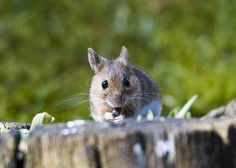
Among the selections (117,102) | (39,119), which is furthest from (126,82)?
(39,119)

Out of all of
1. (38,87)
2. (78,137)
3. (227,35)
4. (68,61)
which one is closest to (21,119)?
(38,87)

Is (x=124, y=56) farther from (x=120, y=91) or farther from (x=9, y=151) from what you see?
(x=9, y=151)

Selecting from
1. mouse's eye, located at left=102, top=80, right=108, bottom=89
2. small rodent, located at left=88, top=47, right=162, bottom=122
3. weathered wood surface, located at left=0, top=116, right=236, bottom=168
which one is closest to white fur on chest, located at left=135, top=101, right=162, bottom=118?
small rodent, located at left=88, top=47, right=162, bottom=122

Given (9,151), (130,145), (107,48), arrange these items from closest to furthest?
(130,145) → (9,151) → (107,48)

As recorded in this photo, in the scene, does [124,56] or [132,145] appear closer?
[132,145]

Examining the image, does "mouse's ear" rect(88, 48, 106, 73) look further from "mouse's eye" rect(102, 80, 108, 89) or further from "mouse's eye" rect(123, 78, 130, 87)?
"mouse's eye" rect(123, 78, 130, 87)

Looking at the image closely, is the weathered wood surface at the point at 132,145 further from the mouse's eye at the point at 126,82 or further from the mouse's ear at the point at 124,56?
the mouse's ear at the point at 124,56
